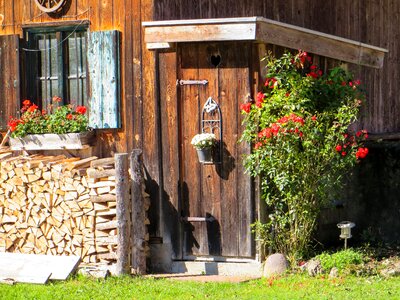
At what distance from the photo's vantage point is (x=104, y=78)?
1353cm

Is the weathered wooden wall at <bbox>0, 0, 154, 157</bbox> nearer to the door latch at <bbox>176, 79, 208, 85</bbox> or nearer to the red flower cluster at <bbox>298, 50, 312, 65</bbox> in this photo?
the door latch at <bbox>176, 79, 208, 85</bbox>

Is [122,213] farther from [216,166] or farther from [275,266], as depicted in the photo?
[275,266]

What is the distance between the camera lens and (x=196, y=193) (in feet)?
43.1

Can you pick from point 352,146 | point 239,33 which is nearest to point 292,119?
point 352,146

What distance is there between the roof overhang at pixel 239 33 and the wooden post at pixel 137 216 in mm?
1645

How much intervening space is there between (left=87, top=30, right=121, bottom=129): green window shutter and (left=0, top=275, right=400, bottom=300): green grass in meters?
2.43

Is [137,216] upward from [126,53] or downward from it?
downward

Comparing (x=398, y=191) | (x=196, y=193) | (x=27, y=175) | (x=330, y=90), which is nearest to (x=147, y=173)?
(x=196, y=193)

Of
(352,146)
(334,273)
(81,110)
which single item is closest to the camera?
(334,273)

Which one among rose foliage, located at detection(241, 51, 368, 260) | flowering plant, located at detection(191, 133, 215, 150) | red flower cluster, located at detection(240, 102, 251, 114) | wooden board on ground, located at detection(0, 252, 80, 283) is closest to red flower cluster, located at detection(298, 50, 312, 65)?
rose foliage, located at detection(241, 51, 368, 260)

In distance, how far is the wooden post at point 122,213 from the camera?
12.7m

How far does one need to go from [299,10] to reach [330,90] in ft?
5.21

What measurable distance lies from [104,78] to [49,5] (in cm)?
147

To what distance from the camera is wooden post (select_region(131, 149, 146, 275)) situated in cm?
1290
